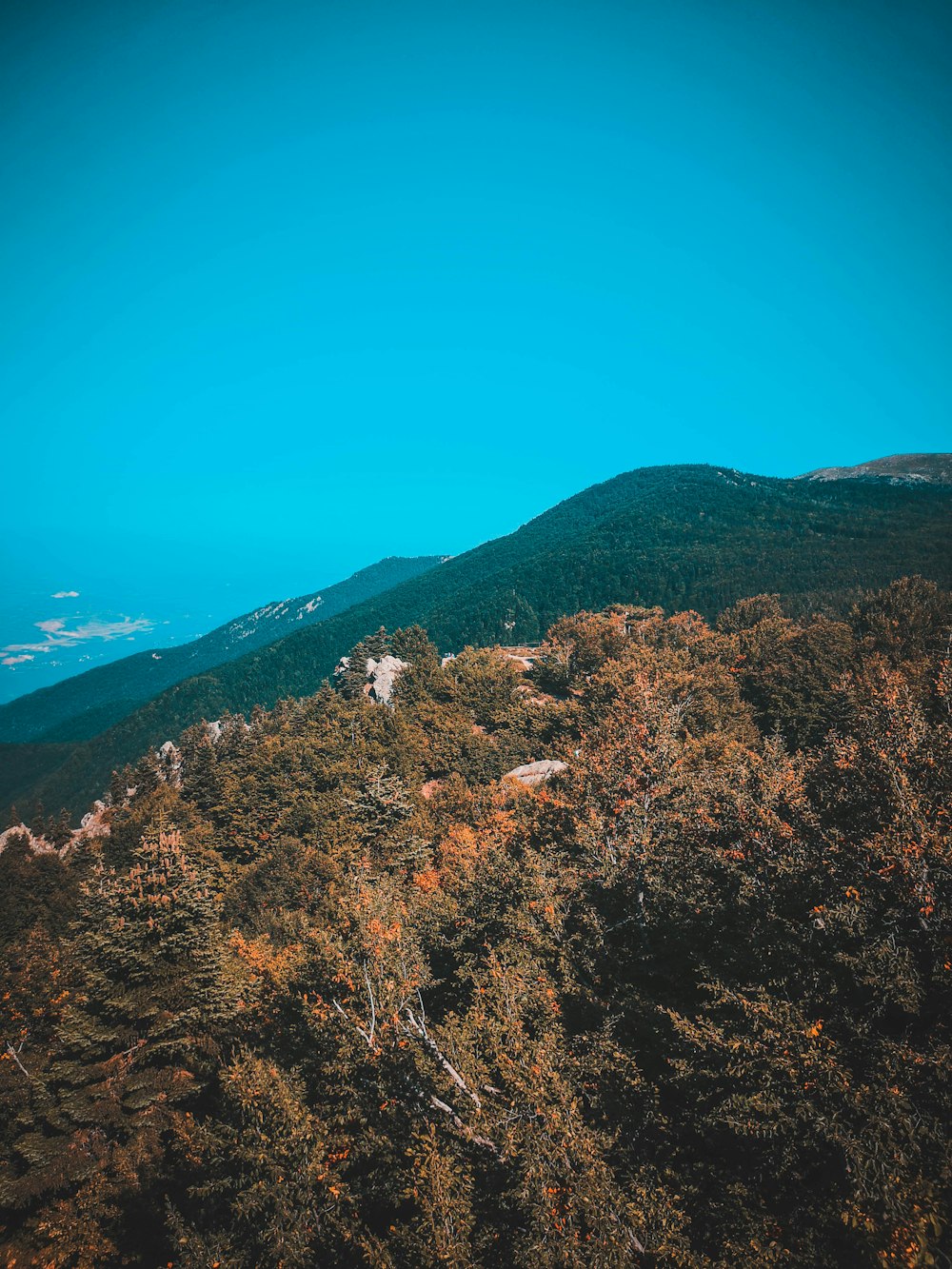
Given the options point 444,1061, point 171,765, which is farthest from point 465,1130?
point 171,765

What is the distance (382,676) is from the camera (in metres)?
111

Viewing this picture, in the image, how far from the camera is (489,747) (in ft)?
224

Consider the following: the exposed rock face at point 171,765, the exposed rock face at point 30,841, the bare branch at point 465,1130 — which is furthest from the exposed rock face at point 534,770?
the exposed rock face at point 30,841

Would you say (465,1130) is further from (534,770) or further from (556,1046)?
(534,770)

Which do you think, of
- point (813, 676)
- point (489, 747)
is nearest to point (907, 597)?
point (813, 676)

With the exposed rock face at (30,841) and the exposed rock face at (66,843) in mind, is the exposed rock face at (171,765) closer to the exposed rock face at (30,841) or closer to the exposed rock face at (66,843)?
the exposed rock face at (66,843)

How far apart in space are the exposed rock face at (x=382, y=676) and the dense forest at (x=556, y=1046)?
67.1m

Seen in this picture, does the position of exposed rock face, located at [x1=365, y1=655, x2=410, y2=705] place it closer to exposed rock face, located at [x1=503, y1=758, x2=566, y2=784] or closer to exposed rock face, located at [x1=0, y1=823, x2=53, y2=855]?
exposed rock face, located at [x1=503, y1=758, x2=566, y2=784]

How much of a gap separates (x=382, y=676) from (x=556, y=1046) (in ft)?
313

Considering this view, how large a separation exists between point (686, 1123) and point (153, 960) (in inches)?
907

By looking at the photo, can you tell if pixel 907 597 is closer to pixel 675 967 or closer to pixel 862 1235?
pixel 675 967

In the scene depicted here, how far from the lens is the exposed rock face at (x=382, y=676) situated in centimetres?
10731

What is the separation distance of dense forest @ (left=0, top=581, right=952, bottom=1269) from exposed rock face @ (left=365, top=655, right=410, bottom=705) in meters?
67.1

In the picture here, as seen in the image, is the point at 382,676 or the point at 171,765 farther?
the point at 171,765
